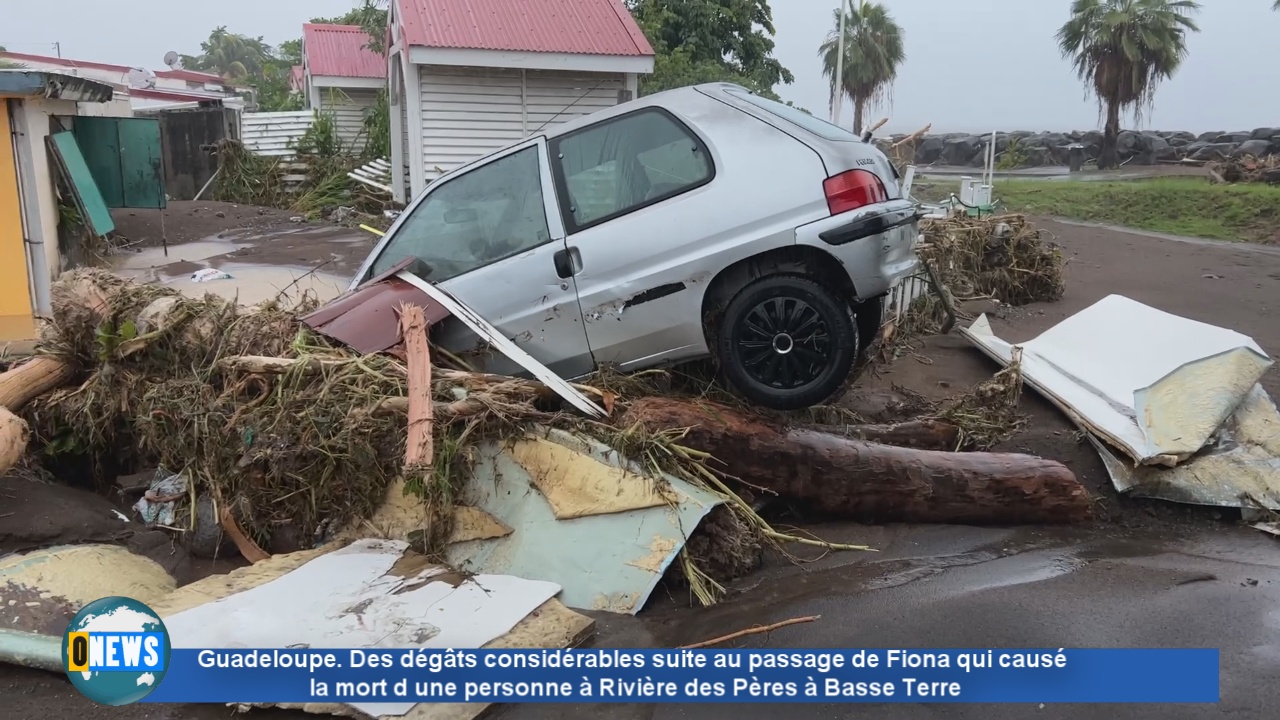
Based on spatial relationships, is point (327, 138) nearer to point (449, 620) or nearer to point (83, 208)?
point (83, 208)

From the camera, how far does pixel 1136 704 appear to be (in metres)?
3.05

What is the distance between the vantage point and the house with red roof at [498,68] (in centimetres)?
1321

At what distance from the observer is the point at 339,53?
24328mm

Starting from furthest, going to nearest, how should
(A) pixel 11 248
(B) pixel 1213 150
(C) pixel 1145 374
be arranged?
(B) pixel 1213 150
(A) pixel 11 248
(C) pixel 1145 374

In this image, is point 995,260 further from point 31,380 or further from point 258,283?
point 31,380

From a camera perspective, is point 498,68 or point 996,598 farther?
point 498,68

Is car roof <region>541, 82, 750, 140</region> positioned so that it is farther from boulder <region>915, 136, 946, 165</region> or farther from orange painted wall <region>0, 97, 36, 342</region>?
boulder <region>915, 136, 946, 165</region>

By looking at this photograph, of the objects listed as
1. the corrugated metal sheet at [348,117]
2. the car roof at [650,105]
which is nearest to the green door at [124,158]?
the corrugated metal sheet at [348,117]

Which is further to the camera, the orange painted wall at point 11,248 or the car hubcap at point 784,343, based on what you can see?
the orange painted wall at point 11,248

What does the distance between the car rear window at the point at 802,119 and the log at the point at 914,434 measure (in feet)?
5.24

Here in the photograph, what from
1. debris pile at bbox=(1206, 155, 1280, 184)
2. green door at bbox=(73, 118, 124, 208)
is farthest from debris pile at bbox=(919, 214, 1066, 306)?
debris pile at bbox=(1206, 155, 1280, 184)

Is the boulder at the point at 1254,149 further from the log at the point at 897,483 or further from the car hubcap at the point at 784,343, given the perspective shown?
the car hubcap at the point at 784,343

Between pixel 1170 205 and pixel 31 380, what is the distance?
911 inches
